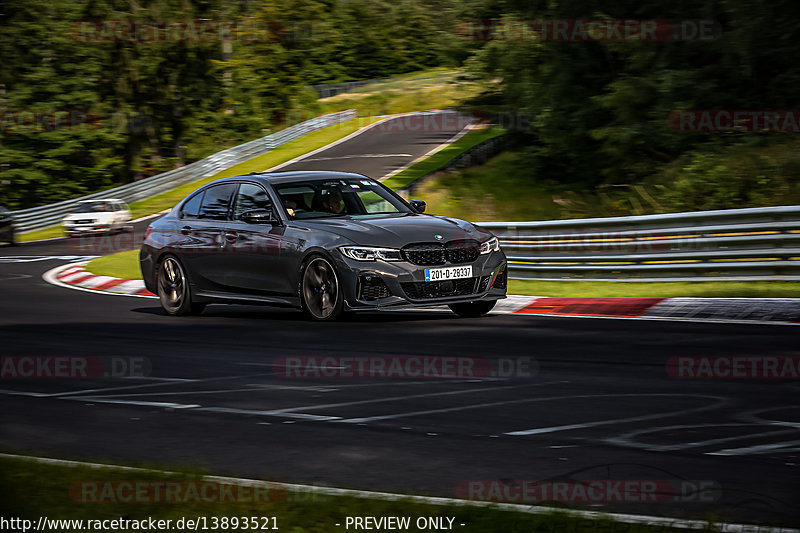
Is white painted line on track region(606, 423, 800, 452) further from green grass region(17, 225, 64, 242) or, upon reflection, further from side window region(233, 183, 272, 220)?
green grass region(17, 225, 64, 242)

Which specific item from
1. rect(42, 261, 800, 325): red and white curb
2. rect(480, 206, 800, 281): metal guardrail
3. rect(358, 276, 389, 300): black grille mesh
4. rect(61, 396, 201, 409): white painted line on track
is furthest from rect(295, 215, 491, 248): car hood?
rect(61, 396, 201, 409): white painted line on track

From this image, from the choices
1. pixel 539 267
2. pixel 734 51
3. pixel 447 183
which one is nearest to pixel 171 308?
pixel 539 267

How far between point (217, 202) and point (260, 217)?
127 cm

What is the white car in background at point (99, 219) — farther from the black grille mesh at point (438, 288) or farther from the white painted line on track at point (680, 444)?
the white painted line on track at point (680, 444)

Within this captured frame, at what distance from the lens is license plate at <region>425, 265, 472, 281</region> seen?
12094mm

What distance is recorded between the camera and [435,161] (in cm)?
4719

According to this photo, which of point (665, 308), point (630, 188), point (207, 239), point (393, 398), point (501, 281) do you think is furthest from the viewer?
point (630, 188)

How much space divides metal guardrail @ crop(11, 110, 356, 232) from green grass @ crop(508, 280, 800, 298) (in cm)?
2823

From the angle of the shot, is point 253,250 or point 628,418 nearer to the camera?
point 628,418

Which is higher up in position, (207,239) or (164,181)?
(207,239)

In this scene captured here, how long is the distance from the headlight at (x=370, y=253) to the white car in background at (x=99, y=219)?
2856 centimetres

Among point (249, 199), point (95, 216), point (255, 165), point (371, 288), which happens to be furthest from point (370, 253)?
point (255, 165)

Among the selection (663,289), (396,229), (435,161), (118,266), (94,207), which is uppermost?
(396,229)

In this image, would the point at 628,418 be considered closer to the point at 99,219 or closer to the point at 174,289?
the point at 174,289
